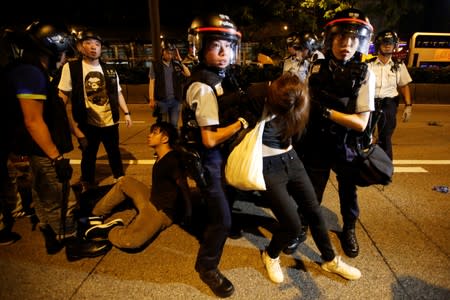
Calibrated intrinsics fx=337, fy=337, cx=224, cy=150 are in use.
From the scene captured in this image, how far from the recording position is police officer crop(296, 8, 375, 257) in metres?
2.36

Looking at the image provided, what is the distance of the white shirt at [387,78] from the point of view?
4.21m

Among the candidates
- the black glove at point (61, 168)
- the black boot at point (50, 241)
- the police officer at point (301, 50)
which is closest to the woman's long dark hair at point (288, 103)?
the black glove at point (61, 168)

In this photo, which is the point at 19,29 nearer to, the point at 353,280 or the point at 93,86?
the point at 93,86

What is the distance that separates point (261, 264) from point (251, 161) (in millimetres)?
1081

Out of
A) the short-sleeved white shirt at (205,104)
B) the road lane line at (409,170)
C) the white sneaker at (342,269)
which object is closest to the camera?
the short-sleeved white shirt at (205,104)

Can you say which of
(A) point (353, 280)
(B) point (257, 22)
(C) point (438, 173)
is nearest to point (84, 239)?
(A) point (353, 280)

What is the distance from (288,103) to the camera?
200cm

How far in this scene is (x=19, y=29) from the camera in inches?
97.9

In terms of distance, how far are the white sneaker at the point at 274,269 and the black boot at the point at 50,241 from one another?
1799mm

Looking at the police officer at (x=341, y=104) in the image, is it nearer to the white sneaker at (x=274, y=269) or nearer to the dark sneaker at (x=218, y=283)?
the white sneaker at (x=274, y=269)

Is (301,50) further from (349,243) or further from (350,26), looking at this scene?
(349,243)

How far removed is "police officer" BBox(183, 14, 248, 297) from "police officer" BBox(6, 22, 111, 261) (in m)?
1.11

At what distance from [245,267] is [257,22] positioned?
13.5 meters

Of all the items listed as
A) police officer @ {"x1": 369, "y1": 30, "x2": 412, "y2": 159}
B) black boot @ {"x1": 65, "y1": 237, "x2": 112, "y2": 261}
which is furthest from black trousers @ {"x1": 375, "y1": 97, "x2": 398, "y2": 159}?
black boot @ {"x1": 65, "y1": 237, "x2": 112, "y2": 261}
